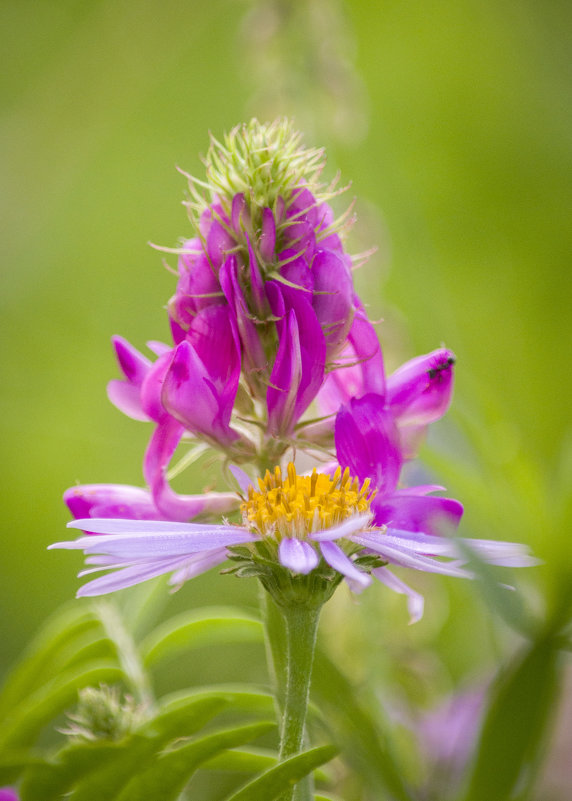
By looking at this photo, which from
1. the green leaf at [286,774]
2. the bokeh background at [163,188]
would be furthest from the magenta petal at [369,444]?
the bokeh background at [163,188]

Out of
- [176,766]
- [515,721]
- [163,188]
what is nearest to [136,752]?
[176,766]

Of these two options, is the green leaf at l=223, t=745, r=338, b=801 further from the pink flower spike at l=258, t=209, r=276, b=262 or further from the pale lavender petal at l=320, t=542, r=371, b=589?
the pink flower spike at l=258, t=209, r=276, b=262

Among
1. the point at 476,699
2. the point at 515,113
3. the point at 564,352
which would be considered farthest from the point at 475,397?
the point at 515,113

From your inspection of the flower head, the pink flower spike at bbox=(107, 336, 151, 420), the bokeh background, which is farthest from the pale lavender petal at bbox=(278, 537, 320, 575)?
the bokeh background

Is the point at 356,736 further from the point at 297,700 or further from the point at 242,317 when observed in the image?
the point at 242,317

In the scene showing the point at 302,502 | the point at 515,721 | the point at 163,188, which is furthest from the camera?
the point at 163,188

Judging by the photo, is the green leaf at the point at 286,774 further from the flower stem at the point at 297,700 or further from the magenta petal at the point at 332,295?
the magenta petal at the point at 332,295
